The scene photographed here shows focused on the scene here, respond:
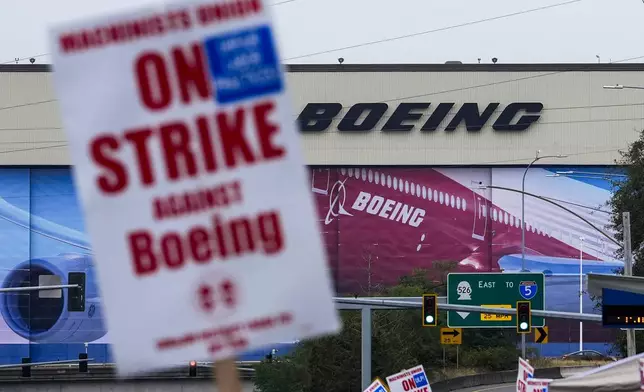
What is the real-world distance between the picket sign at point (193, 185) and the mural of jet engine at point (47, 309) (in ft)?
259

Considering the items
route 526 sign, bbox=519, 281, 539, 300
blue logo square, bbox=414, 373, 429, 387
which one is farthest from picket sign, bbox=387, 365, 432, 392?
route 526 sign, bbox=519, 281, 539, 300

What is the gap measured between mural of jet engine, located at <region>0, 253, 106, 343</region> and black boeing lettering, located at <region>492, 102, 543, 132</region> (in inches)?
1070

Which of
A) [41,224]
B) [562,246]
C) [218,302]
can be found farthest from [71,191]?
[218,302]

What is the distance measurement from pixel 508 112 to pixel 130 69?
270ft

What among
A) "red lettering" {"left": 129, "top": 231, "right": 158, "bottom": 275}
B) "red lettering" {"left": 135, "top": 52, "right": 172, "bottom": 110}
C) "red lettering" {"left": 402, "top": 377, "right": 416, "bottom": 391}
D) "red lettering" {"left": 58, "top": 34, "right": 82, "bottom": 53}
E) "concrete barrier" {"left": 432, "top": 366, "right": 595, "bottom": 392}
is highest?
"red lettering" {"left": 58, "top": 34, "right": 82, "bottom": 53}

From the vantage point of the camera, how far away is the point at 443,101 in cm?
8588

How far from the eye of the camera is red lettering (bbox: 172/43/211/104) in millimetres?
3510

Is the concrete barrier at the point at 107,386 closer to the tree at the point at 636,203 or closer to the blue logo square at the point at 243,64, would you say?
the tree at the point at 636,203

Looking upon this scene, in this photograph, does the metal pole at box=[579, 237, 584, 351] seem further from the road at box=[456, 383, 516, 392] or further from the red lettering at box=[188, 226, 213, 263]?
the red lettering at box=[188, 226, 213, 263]

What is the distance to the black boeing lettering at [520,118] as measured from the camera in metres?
84.6

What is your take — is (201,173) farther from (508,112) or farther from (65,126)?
(508,112)

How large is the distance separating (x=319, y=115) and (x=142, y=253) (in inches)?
3212

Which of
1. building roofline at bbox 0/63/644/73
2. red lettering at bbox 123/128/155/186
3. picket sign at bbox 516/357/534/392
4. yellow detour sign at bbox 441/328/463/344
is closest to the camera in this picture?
red lettering at bbox 123/128/155/186

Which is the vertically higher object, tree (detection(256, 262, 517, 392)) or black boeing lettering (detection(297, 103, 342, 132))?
black boeing lettering (detection(297, 103, 342, 132))
